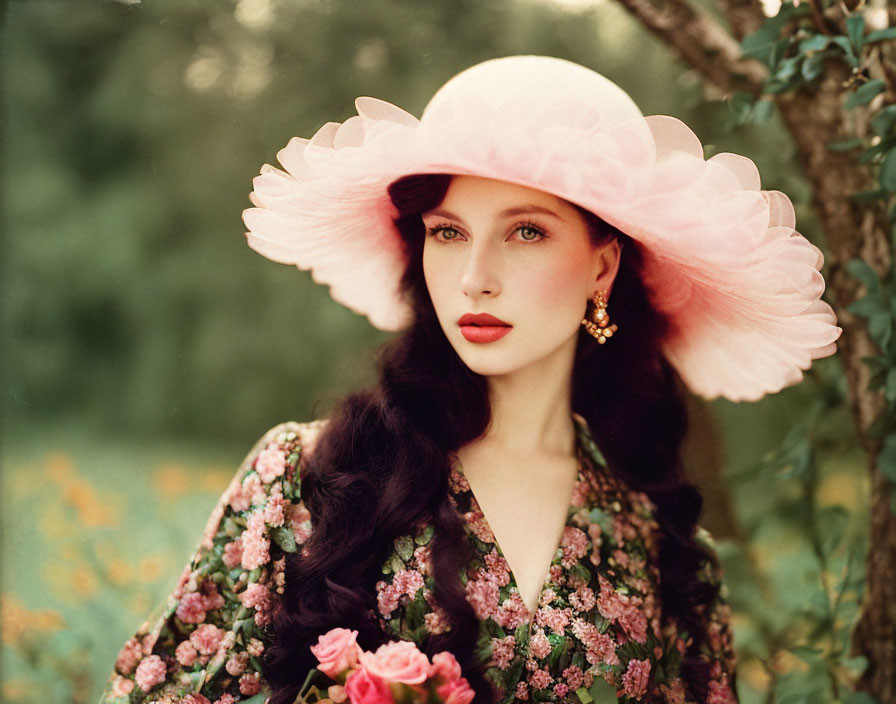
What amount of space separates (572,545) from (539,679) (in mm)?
253

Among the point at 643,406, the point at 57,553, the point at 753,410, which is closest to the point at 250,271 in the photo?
the point at 57,553

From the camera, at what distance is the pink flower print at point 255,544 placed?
1591 mm

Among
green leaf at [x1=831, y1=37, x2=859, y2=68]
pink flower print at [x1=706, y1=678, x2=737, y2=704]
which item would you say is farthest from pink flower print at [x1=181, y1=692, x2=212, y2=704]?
green leaf at [x1=831, y1=37, x2=859, y2=68]

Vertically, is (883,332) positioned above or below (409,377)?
above

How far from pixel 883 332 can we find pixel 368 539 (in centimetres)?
110

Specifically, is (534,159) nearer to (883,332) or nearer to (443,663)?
(443,663)

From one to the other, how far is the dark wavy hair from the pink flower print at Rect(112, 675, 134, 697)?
0.27 m

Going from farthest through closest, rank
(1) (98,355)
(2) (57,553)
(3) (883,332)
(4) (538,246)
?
1. (1) (98,355)
2. (2) (57,553)
3. (3) (883,332)
4. (4) (538,246)

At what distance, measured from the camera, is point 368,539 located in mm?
1571

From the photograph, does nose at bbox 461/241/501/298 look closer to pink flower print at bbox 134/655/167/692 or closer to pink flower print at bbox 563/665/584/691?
pink flower print at bbox 563/665/584/691

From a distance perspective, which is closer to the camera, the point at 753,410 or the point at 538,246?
the point at 538,246

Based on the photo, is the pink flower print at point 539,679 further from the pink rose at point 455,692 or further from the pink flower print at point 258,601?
the pink flower print at point 258,601

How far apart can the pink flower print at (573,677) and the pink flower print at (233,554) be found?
24.6 inches

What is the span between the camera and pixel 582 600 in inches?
64.5
